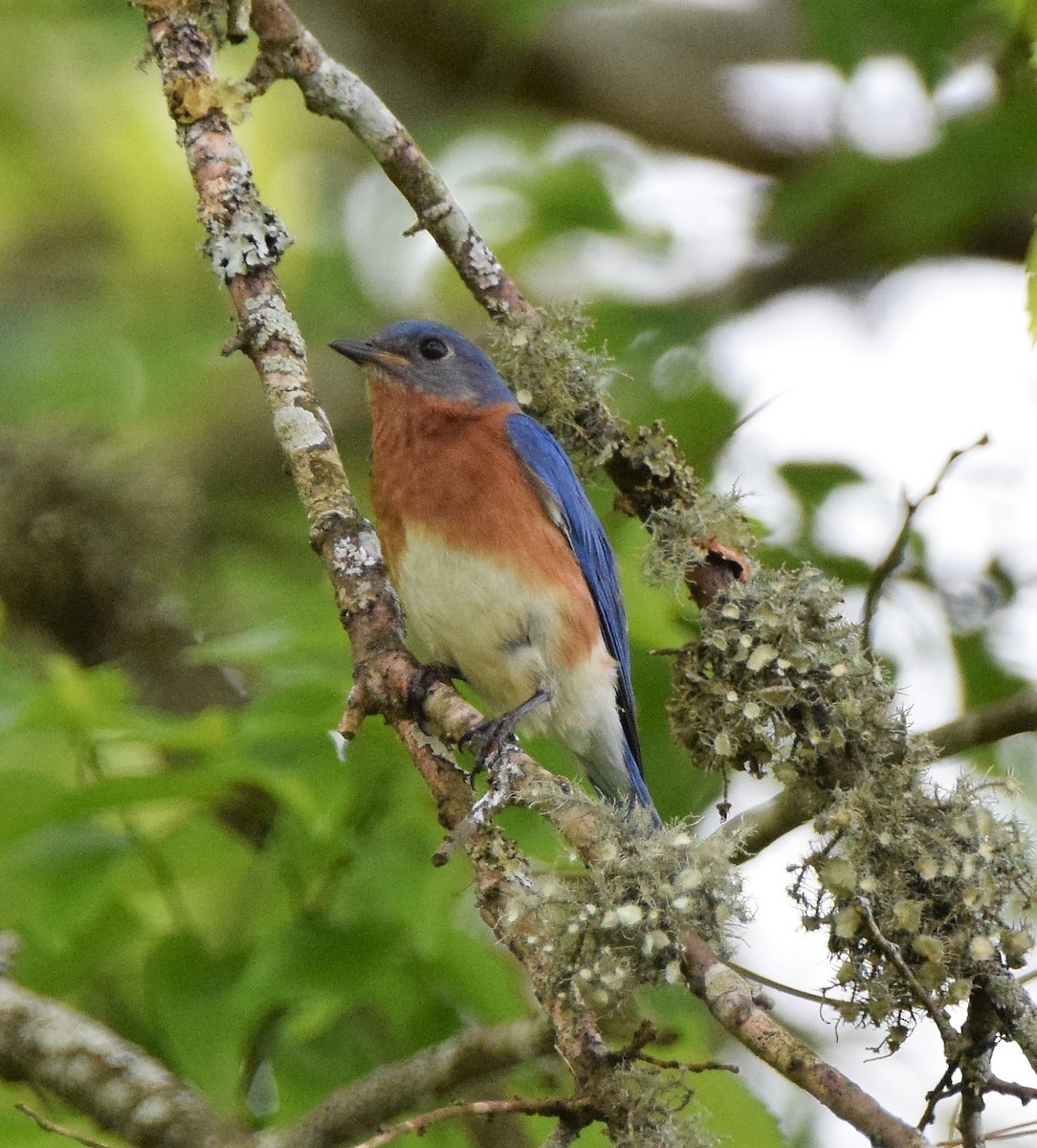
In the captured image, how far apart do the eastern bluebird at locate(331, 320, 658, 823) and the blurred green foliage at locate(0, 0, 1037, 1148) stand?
0.41 feet

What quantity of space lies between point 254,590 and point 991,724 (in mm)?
3057

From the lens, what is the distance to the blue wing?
4.34 meters

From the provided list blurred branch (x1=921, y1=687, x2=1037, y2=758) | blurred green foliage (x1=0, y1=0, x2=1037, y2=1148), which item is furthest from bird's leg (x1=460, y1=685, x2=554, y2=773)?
blurred branch (x1=921, y1=687, x2=1037, y2=758)

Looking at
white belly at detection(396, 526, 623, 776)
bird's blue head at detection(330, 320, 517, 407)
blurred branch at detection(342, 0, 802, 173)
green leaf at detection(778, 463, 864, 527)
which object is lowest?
white belly at detection(396, 526, 623, 776)

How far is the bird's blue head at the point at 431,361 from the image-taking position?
4.73 meters

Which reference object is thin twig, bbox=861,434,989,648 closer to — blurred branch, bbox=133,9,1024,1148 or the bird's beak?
blurred branch, bbox=133,9,1024,1148

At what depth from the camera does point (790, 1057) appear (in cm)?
215

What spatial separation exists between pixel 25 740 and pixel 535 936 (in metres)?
2.24

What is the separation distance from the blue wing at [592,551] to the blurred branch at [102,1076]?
1.52 meters

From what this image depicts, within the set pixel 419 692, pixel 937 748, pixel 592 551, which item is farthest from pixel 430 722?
pixel 592 551

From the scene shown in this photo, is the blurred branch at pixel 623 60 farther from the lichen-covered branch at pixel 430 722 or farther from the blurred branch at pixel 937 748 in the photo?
the blurred branch at pixel 937 748

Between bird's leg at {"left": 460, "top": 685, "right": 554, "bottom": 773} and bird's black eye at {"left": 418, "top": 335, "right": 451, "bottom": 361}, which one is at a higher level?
bird's black eye at {"left": 418, "top": 335, "right": 451, "bottom": 361}

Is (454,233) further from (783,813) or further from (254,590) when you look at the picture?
(254,590)

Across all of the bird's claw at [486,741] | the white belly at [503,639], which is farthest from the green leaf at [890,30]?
the bird's claw at [486,741]
